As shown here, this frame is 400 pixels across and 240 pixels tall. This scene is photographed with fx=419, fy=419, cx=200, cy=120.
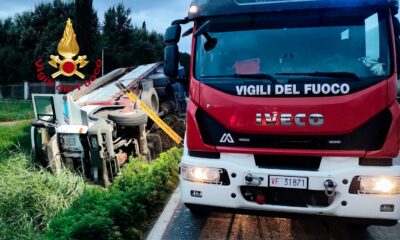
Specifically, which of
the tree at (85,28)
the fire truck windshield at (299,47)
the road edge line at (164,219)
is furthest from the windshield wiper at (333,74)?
the tree at (85,28)

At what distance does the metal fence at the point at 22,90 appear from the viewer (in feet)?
113

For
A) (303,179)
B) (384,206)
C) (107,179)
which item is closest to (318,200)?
(303,179)

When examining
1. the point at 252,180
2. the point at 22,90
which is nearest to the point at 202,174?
the point at 252,180

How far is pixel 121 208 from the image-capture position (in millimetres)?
4723

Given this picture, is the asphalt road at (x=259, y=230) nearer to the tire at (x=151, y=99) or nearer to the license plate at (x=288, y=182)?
the license plate at (x=288, y=182)

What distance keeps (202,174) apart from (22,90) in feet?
114

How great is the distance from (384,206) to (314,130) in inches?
37.1

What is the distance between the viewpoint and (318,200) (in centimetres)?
405

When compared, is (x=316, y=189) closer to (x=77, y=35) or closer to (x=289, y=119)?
(x=289, y=119)

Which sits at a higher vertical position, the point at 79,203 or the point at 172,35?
the point at 172,35

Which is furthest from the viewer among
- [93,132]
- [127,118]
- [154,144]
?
[154,144]

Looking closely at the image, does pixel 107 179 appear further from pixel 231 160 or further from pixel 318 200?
pixel 318 200

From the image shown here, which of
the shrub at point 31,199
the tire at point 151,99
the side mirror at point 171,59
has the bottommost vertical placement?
the shrub at point 31,199

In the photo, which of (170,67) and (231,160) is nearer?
(231,160)
